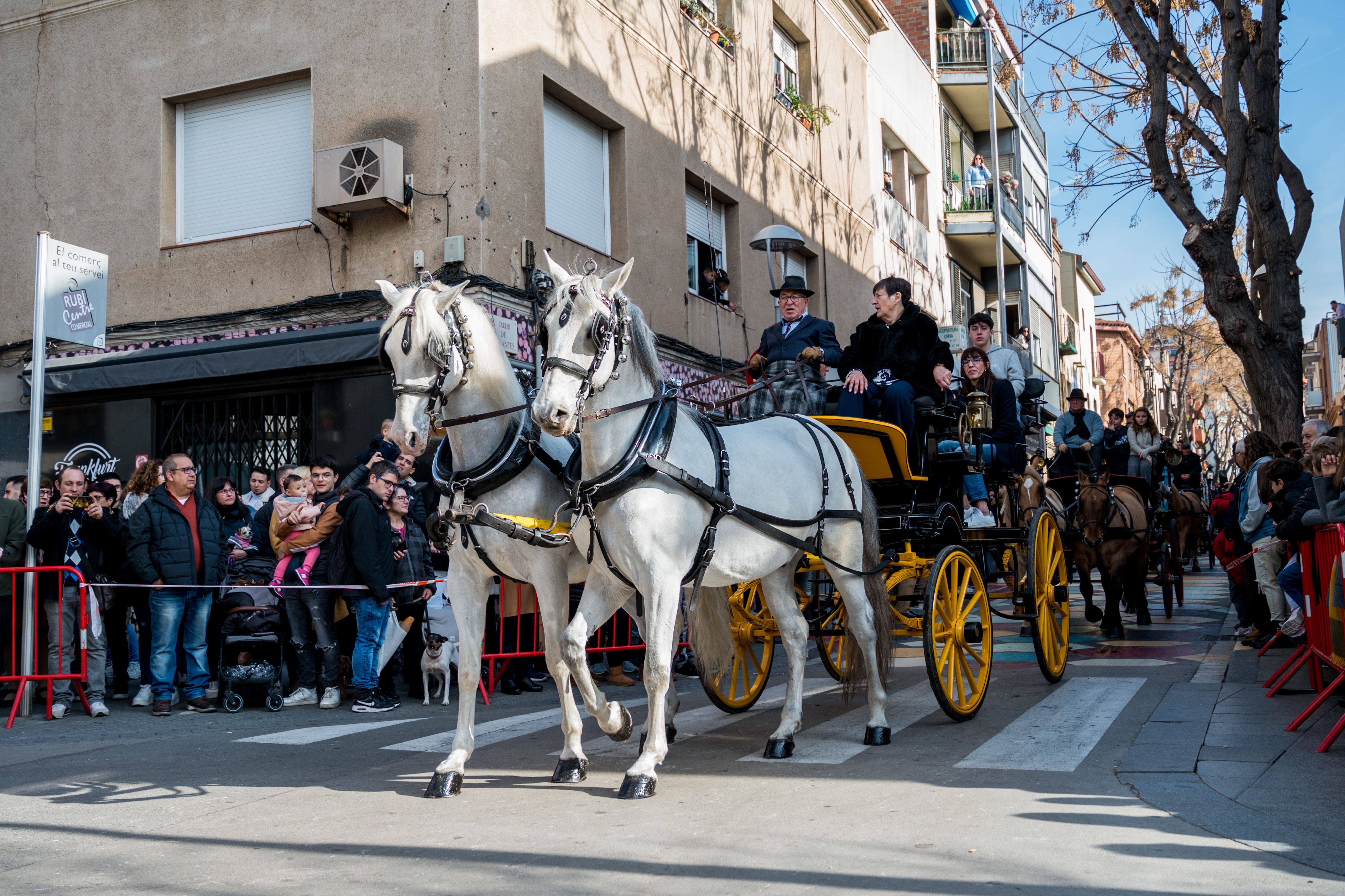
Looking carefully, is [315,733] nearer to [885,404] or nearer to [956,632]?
[956,632]

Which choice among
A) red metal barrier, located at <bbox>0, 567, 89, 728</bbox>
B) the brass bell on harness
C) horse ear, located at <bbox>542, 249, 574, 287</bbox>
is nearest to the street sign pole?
red metal barrier, located at <bbox>0, 567, 89, 728</bbox>

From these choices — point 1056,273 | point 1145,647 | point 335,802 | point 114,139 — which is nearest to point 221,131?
point 114,139

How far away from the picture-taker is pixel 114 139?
1336cm

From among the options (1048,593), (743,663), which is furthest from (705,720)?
(1048,593)

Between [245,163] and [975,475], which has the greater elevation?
[245,163]

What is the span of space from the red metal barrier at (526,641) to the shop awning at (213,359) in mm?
3579

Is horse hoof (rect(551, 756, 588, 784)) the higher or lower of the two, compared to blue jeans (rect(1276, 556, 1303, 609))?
lower

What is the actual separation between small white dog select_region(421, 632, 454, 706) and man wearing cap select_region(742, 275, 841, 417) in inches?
119

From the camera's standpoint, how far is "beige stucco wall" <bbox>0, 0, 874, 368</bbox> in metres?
12.0

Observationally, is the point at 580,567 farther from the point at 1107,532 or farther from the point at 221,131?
the point at 221,131

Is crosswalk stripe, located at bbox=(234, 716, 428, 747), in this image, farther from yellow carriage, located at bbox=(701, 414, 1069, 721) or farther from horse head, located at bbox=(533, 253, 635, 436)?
horse head, located at bbox=(533, 253, 635, 436)

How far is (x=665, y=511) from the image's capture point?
17.2 ft

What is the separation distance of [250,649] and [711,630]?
4336mm

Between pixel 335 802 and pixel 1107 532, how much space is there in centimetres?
913
